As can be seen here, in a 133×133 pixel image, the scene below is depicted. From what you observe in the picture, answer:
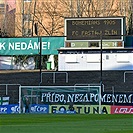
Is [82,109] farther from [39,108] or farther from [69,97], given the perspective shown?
[39,108]

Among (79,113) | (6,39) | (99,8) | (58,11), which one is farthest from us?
(58,11)

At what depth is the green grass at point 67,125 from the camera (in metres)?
15.1

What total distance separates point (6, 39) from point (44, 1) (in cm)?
2945

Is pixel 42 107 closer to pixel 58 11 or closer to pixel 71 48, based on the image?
pixel 71 48

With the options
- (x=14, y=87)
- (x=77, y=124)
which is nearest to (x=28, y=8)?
(x=14, y=87)

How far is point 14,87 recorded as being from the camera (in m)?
27.8

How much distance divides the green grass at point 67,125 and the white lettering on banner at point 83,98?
288cm

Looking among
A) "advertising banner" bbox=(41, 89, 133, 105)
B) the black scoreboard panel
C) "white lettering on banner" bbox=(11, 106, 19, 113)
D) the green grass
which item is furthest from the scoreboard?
the green grass

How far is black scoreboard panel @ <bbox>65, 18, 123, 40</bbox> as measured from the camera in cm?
3144

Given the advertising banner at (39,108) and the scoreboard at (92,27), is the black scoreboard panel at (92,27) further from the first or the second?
the advertising banner at (39,108)

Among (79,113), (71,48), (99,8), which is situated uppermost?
(99,8)

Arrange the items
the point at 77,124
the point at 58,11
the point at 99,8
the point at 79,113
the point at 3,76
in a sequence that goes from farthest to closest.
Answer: the point at 58,11
the point at 99,8
the point at 3,76
the point at 79,113
the point at 77,124

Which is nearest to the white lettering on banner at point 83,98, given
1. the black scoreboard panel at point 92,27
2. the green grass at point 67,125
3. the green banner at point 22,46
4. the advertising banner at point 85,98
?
the advertising banner at point 85,98

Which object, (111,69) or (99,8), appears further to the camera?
(99,8)
